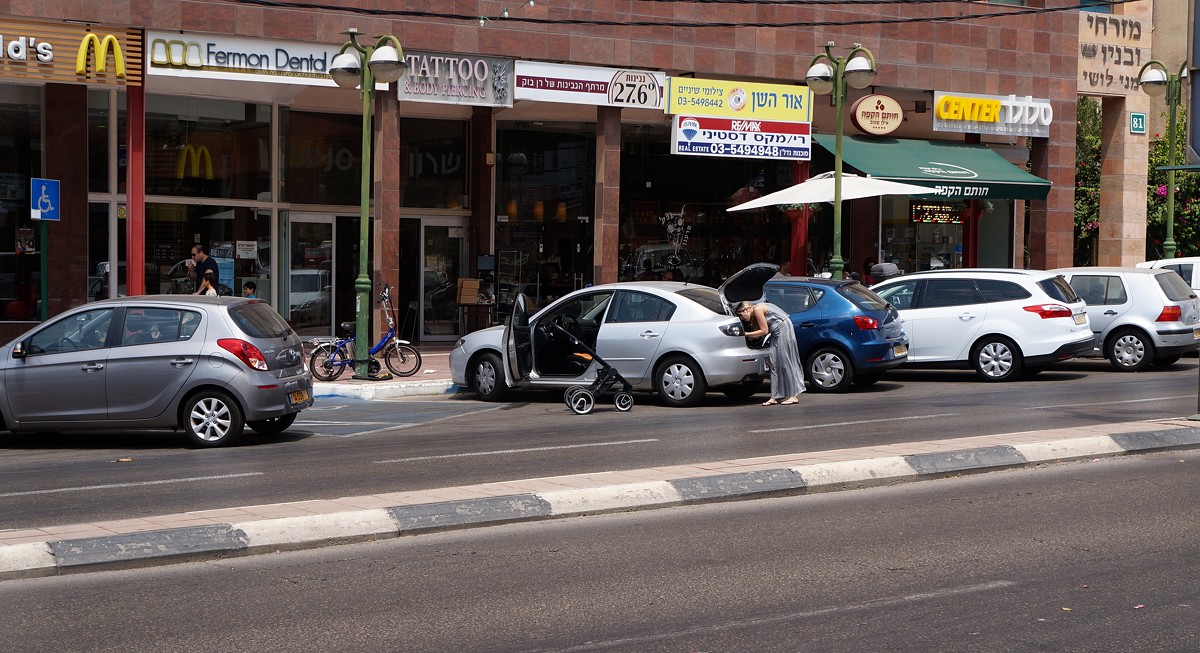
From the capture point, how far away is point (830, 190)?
942 inches

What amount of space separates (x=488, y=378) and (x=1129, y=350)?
9929 millimetres

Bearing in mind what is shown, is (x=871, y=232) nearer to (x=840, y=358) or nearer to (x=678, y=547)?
(x=840, y=358)

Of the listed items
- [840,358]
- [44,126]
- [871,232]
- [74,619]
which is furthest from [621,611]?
[871,232]

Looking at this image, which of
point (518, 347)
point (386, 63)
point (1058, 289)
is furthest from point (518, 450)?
point (1058, 289)

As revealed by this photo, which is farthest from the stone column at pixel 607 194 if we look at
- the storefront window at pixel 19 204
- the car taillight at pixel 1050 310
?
the storefront window at pixel 19 204

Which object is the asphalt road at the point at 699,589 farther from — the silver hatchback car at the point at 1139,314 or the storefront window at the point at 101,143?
the storefront window at the point at 101,143

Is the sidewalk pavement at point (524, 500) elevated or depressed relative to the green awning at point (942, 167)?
depressed

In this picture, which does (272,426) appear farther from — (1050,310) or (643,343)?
(1050,310)

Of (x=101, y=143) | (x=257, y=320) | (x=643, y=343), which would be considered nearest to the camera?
(x=257, y=320)

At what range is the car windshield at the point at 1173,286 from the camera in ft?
64.4

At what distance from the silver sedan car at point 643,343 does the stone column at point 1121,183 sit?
17467mm

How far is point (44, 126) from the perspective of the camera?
21750mm

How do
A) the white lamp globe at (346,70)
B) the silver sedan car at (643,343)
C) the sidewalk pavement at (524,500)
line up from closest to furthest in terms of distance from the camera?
the sidewalk pavement at (524,500) < the silver sedan car at (643,343) < the white lamp globe at (346,70)

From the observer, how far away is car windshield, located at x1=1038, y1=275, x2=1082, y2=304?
18547mm
